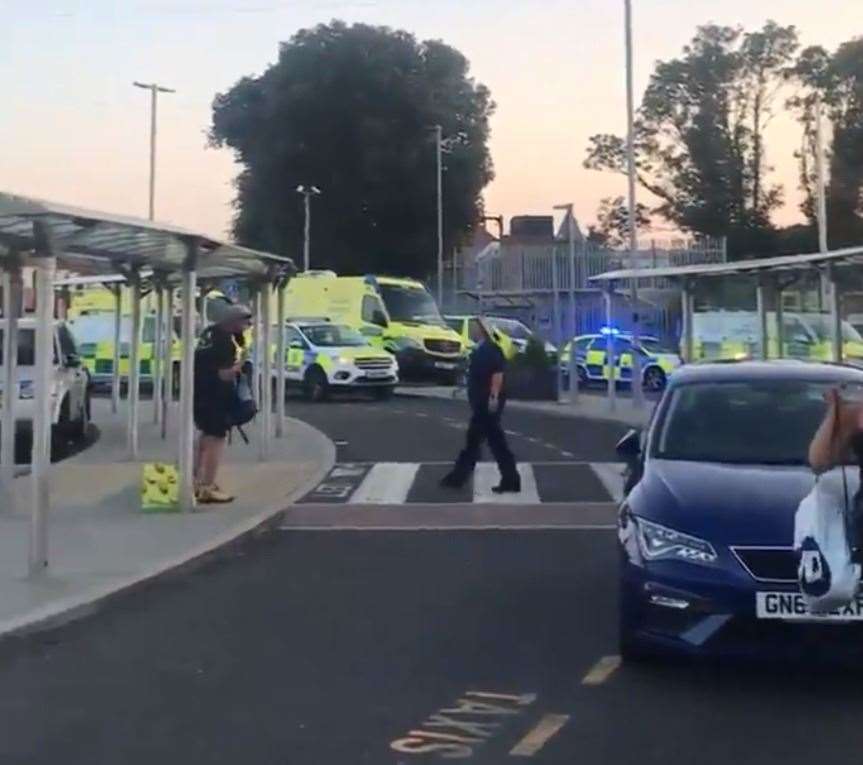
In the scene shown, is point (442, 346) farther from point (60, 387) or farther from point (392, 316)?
point (60, 387)

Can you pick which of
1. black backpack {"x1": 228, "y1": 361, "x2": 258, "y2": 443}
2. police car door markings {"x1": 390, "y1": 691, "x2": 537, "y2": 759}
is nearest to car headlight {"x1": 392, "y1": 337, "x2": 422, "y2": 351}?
black backpack {"x1": 228, "y1": 361, "x2": 258, "y2": 443}

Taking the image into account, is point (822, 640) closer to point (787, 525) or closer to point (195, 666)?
point (787, 525)

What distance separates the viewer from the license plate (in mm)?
8281

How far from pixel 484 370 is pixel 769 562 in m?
9.27

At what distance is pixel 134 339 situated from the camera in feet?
77.5

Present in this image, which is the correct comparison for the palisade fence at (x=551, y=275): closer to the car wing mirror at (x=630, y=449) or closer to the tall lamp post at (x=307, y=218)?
the tall lamp post at (x=307, y=218)

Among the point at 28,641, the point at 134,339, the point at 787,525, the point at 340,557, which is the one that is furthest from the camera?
the point at 134,339

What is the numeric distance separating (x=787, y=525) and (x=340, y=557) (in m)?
5.70

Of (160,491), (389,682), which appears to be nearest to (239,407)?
(160,491)

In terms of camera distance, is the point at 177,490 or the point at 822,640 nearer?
the point at 822,640

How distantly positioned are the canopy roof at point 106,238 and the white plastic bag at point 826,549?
5587 millimetres

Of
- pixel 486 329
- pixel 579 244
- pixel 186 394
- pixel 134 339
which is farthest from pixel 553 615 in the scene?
pixel 579 244

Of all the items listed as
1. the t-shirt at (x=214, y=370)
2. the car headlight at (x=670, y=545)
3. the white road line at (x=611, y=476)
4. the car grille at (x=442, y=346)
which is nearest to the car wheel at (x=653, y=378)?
the car grille at (x=442, y=346)

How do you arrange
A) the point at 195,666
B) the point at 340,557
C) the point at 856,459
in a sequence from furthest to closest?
the point at 340,557, the point at 195,666, the point at 856,459
